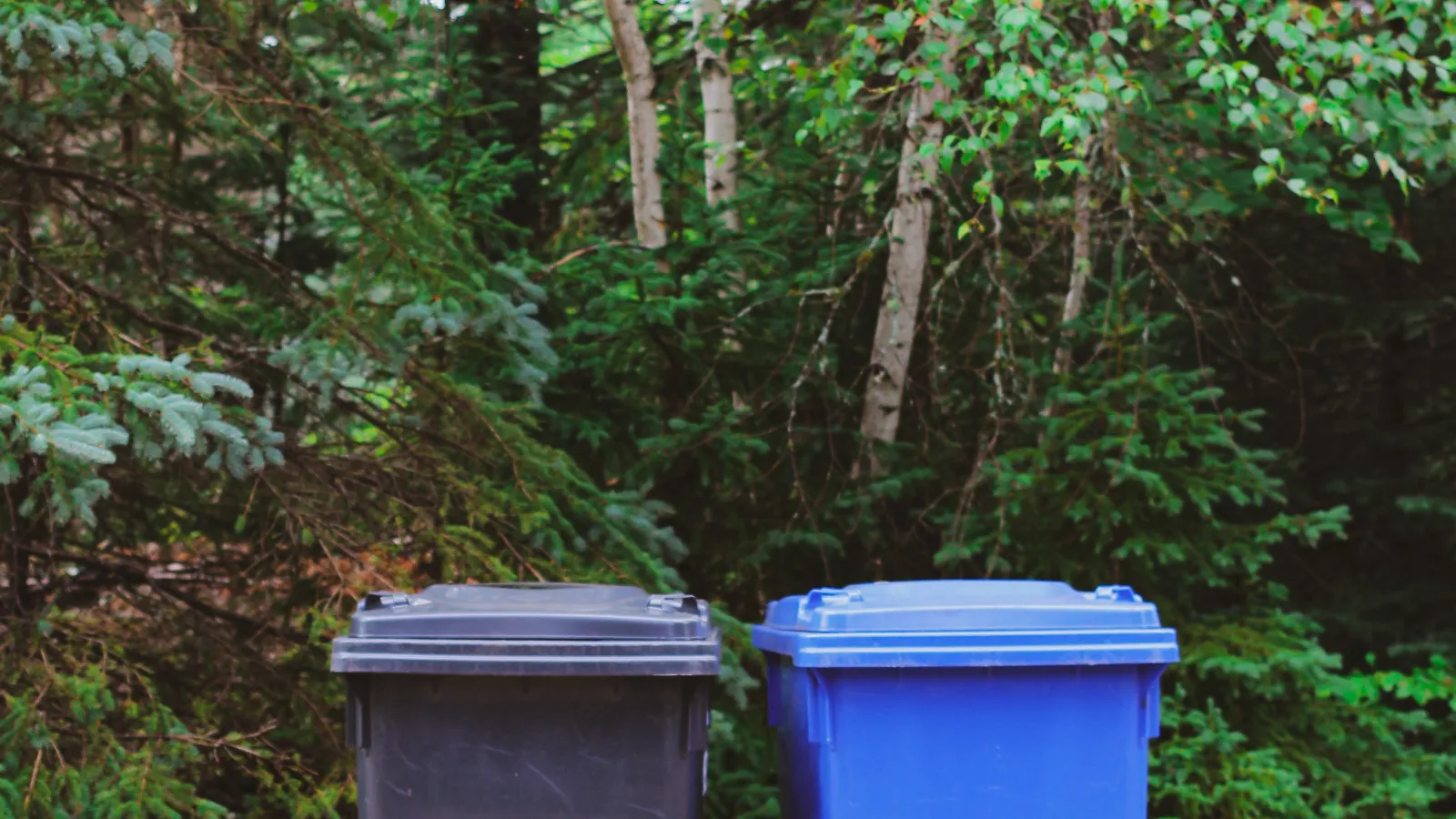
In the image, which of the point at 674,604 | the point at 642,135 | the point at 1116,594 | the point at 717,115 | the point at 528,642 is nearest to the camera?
the point at 528,642

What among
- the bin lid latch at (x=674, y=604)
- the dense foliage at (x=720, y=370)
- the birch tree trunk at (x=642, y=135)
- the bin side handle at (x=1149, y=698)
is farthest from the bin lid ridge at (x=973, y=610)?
the birch tree trunk at (x=642, y=135)

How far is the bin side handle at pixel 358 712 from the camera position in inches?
124

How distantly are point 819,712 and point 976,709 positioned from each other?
38 cm

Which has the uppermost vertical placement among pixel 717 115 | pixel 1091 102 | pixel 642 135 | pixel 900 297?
pixel 717 115

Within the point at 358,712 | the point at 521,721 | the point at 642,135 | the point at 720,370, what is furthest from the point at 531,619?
the point at 642,135

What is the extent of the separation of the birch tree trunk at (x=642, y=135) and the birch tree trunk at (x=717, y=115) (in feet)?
0.93

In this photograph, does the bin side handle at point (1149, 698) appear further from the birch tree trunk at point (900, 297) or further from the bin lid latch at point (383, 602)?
the birch tree trunk at point (900, 297)

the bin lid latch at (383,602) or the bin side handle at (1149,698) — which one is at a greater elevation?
the bin lid latch at (383,602)

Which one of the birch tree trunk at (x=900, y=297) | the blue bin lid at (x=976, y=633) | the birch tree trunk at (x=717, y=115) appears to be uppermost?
the birch tree trunk at (x=717, y=115)

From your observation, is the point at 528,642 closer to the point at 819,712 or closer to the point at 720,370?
the point at 819,712

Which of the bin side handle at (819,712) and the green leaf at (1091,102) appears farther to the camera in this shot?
the green leaf at (1091,102)

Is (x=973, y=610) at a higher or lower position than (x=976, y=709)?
higher

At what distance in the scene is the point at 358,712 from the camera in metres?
3.15

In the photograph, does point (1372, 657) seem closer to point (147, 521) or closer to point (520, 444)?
point (520, 444)
